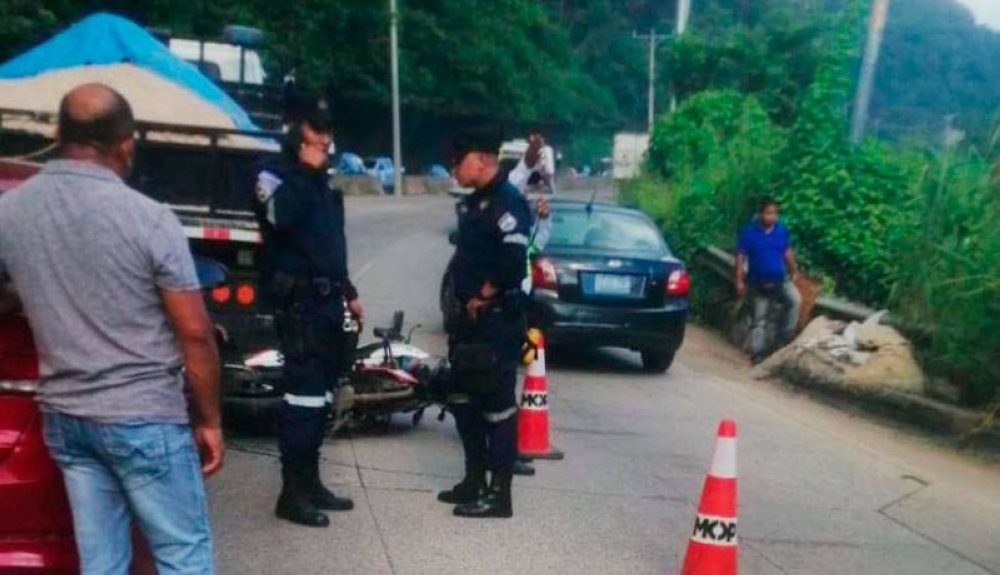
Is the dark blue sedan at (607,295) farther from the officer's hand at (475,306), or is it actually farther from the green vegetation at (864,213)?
the officer's hand at (475,306)

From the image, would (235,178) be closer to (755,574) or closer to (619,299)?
(755,574)

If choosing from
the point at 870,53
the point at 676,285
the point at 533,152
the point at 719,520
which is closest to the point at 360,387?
the point at 719,520

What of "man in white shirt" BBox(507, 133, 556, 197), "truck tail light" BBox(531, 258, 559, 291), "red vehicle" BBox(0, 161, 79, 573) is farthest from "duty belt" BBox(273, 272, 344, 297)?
"truck tail light" BBox(531, 258, 559, 291)

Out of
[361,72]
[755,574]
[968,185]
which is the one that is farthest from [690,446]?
[361,72]

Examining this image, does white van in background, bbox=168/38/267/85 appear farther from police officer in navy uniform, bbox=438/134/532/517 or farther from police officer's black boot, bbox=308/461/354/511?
police officer's black boot, bbox=308/461/354/511

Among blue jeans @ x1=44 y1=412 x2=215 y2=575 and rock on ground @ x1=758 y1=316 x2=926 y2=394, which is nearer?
blue jeans @ x1=44 y1=412 x2=215 y2=575

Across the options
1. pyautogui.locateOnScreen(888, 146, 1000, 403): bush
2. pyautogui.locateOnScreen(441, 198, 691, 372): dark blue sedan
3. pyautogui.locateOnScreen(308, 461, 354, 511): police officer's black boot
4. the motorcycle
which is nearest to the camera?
pyautogui.locateOnScreen(308, 461, 354, 511): police officer's black boot

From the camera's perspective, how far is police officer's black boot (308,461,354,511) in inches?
295

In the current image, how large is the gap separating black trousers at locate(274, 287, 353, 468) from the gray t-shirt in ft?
9.55

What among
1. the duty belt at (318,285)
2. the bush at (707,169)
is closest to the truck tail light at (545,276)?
the bush at (707,169)

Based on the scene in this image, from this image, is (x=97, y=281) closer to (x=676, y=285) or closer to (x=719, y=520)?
(x=719, y=520)

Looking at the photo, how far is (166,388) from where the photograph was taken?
4.30 m

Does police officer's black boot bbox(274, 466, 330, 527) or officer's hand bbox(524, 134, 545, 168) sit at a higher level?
officer's hand bbox(524, 134, 545, 168)

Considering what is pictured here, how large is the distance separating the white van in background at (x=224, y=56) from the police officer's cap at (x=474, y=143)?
875cm
